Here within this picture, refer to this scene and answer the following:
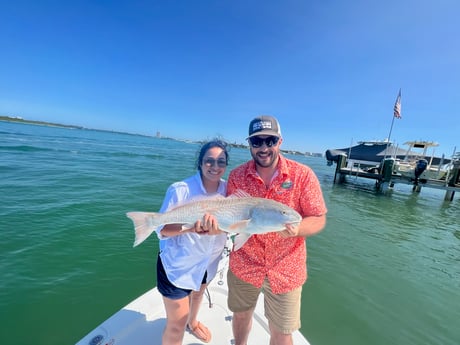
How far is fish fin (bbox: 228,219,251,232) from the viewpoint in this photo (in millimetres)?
2435

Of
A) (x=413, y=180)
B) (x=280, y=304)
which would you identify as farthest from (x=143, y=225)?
(x=413, y=180)

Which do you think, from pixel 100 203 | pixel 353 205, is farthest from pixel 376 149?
pixel 100 203

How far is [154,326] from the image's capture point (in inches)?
128

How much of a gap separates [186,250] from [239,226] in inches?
28.7

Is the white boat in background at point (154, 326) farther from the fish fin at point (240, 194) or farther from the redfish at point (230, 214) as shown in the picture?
the fish fin at point (240, 194)

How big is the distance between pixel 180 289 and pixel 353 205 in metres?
17.5

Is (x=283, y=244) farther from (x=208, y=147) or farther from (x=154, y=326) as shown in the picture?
(x=154, y=326)

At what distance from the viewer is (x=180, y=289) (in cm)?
252

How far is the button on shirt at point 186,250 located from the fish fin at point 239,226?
1.24 feet

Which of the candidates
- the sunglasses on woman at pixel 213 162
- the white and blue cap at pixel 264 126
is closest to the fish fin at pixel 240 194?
the sunglasses on woman at pixel 213 162

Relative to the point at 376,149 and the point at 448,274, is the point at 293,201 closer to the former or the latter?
the point at 448,274

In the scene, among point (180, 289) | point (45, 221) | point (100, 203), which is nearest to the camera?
point (180, 289)

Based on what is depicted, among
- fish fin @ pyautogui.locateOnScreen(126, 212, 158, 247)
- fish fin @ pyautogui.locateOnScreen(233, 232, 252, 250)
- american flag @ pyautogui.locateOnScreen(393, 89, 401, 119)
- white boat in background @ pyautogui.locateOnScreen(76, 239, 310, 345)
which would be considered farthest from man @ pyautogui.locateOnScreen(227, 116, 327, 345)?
american flag @ pyautogui.locateOnScreen(393, 89, 401, 119)

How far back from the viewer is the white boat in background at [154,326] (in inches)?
116
